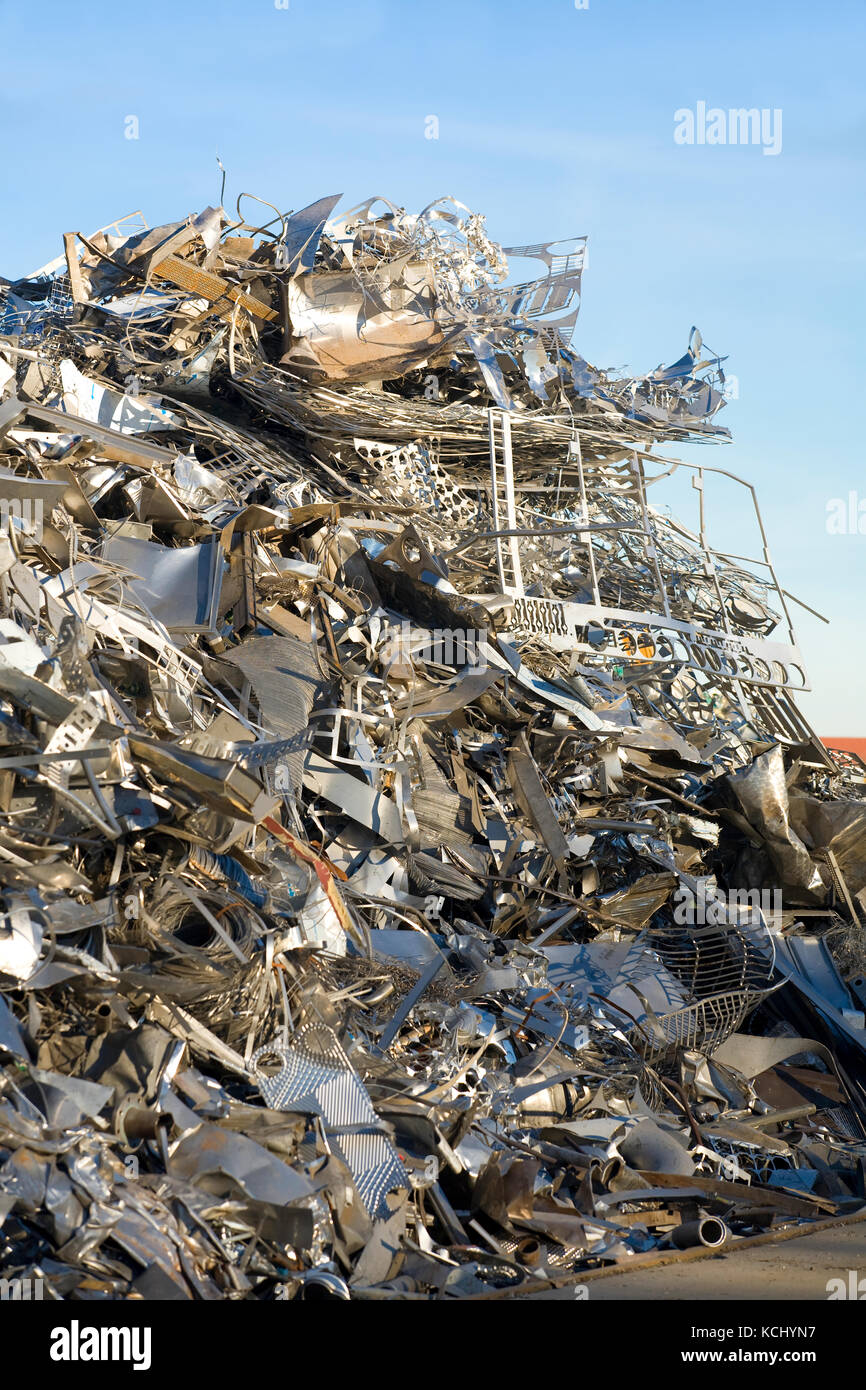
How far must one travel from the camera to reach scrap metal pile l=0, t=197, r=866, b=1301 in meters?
3.96

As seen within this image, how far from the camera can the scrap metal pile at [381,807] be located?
13.0 ft

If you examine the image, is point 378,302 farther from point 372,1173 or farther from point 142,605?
point 372,1173

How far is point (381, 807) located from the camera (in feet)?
20.8

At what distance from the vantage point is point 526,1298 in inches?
138

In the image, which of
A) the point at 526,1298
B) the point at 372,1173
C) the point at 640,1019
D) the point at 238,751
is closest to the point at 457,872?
the point at 640,1019

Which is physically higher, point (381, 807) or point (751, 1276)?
point (381, 807)

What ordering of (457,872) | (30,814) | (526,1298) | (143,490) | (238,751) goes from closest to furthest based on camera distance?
1. (526,1298)
2. (30,814)
3. (238,751)
4. (457,872)
5. (143,490)

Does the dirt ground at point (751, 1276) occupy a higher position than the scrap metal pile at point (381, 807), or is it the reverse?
the scrap metal pile at point (381, 807)

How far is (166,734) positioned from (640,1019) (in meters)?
2.61

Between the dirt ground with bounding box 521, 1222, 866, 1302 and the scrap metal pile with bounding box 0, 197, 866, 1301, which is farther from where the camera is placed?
the scrap metal pile with bounding box 0, 197, 866, 1301

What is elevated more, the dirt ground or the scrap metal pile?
the scrap metal pile

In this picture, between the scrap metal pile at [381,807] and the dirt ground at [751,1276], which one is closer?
the dirt ground at [751,1276]

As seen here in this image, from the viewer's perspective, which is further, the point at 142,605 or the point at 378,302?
the point at 378,302

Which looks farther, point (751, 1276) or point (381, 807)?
point (381, 807)
